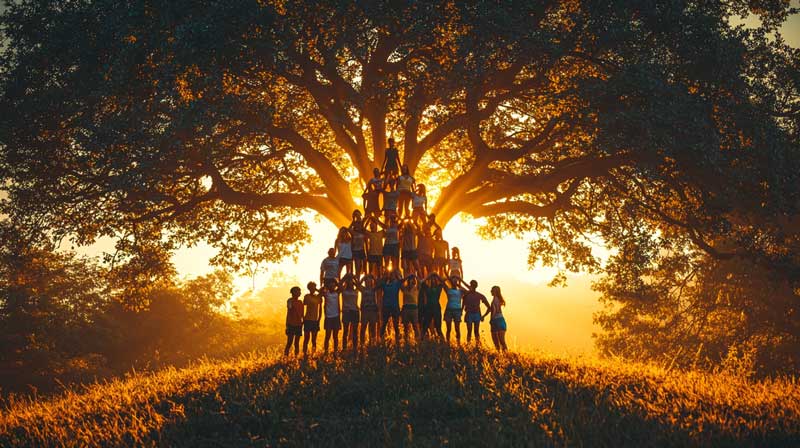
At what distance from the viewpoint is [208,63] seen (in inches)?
530

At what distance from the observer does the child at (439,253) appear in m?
15.0

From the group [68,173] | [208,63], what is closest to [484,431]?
[208,63]

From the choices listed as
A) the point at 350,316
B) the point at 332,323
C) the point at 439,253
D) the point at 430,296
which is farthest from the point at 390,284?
the point at 439,253

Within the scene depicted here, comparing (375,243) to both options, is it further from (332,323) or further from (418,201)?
(332,323)

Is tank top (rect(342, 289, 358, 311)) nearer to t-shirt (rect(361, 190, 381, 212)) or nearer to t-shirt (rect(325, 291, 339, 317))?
t-shirt (rect(325, 291, 339, 317))

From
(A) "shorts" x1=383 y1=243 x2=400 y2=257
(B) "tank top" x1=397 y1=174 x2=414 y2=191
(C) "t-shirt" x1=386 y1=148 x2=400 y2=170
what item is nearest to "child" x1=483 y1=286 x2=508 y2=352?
(A) "shorts" x1=383 y1=243 x2=400 y2=257

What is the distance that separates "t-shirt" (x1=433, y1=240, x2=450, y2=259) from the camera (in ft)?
50.2

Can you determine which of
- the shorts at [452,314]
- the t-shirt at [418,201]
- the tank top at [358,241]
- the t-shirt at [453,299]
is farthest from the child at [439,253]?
the tank top at [358,241]

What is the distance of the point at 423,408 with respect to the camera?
8.09 meters

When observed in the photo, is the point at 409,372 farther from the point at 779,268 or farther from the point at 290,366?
the point at 779,268

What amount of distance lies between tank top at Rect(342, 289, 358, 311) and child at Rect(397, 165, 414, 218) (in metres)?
3.37

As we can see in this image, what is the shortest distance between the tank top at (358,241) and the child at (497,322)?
146 inches

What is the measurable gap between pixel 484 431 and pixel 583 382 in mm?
3238

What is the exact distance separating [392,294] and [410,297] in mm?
444
